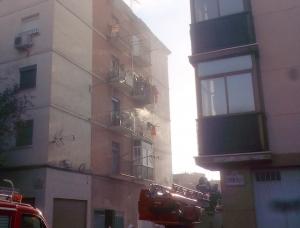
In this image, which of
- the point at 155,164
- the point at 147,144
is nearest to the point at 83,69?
the point at 147,144

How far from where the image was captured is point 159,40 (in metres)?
33.9

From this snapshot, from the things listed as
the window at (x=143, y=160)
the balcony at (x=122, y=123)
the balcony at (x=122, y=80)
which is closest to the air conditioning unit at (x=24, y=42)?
the balcony at (x=122, y=80)

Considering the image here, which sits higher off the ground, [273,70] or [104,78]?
[104,78]

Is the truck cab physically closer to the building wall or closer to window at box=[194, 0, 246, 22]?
window at box=[194, 0, 246, 22]

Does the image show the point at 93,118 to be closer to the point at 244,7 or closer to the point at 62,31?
the point at 62,31

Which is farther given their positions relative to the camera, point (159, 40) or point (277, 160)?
point (159, 40)

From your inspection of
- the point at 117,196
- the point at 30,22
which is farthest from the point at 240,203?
the point at 30,22

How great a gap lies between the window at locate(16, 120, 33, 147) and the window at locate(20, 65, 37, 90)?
1953mm

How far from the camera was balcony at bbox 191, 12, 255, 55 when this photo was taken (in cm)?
1340

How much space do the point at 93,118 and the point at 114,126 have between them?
1.71 m

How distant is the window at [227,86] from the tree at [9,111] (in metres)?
10.5

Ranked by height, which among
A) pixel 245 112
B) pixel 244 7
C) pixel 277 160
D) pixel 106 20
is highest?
pixel 106 20

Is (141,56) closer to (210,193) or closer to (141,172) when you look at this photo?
(141,172)

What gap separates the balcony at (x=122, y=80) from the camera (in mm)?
25719
